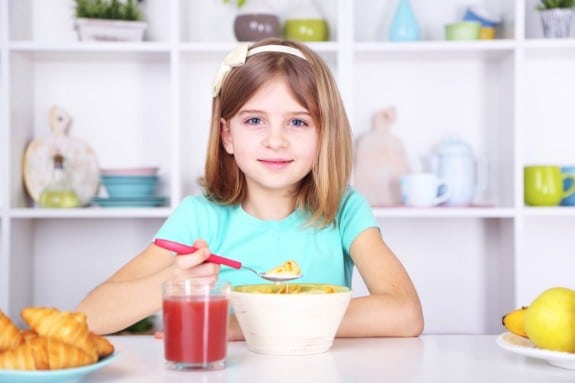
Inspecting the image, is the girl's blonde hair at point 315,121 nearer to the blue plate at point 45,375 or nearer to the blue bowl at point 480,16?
the blue plate at point 45,375

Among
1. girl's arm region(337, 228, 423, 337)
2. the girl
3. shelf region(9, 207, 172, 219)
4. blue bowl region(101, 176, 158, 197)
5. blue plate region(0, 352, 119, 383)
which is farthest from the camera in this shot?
blue bowl region(101, 176, 158, 197)

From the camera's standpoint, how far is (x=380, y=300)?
1459mm

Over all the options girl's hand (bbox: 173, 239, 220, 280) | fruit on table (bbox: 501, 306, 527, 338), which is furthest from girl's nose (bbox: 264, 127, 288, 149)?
fruit on table (bbox: 501, 306, 527, 338)

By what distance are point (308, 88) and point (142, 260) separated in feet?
1.50

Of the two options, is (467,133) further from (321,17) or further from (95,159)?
(95,159)

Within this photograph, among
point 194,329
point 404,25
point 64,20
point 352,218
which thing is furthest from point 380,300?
point 64,20

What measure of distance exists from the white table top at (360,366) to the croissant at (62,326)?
0.20ft

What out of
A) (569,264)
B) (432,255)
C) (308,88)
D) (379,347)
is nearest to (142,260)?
(308,88)

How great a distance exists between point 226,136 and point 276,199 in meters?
0.16

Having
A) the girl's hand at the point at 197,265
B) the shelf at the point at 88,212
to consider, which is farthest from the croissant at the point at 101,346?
the shelf at the point at 88,212

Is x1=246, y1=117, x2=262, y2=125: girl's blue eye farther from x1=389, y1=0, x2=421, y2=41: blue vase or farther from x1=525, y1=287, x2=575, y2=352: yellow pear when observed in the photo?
x1=389, y1=0, x2=421, y2=41: blue vase

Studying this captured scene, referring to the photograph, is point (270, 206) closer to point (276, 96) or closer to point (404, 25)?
point (276, 96)

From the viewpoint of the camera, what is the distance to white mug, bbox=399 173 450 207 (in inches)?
109

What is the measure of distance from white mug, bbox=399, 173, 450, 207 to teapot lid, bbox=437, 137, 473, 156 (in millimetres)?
114
